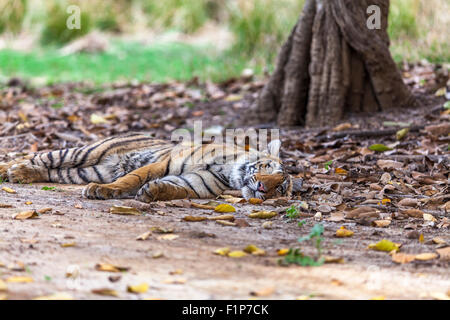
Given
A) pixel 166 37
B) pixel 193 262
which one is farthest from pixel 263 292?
pixel 166 37

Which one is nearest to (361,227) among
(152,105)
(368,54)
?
(368,54)

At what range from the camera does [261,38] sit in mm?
11711

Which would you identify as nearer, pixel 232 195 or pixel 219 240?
pixel 219 240

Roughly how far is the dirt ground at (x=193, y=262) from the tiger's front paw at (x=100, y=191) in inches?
20.3

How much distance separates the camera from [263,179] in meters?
4.68

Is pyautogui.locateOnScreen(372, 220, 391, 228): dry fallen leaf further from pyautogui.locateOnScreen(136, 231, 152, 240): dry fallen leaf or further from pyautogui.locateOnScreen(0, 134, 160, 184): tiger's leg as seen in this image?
pyautogui.locateOnScreen(0, 134, 160, 184): tiger's leg

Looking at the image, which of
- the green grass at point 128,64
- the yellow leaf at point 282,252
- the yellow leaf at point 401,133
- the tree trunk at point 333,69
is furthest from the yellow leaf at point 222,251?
the green grass at point 128,64

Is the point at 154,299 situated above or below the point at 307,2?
below

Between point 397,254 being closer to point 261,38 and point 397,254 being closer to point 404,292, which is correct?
point 404,292

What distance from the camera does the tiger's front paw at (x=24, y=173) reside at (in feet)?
16.7

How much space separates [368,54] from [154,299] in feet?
17.0

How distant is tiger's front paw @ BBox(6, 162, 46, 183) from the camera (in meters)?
5.08

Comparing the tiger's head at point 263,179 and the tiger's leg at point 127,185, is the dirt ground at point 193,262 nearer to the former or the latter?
the tiger's leg at point 127,185

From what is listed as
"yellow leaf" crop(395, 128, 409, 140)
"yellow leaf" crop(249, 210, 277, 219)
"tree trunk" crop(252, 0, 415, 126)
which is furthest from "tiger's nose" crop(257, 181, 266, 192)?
"tree trunk" crop(252, 0, 415, 126)
